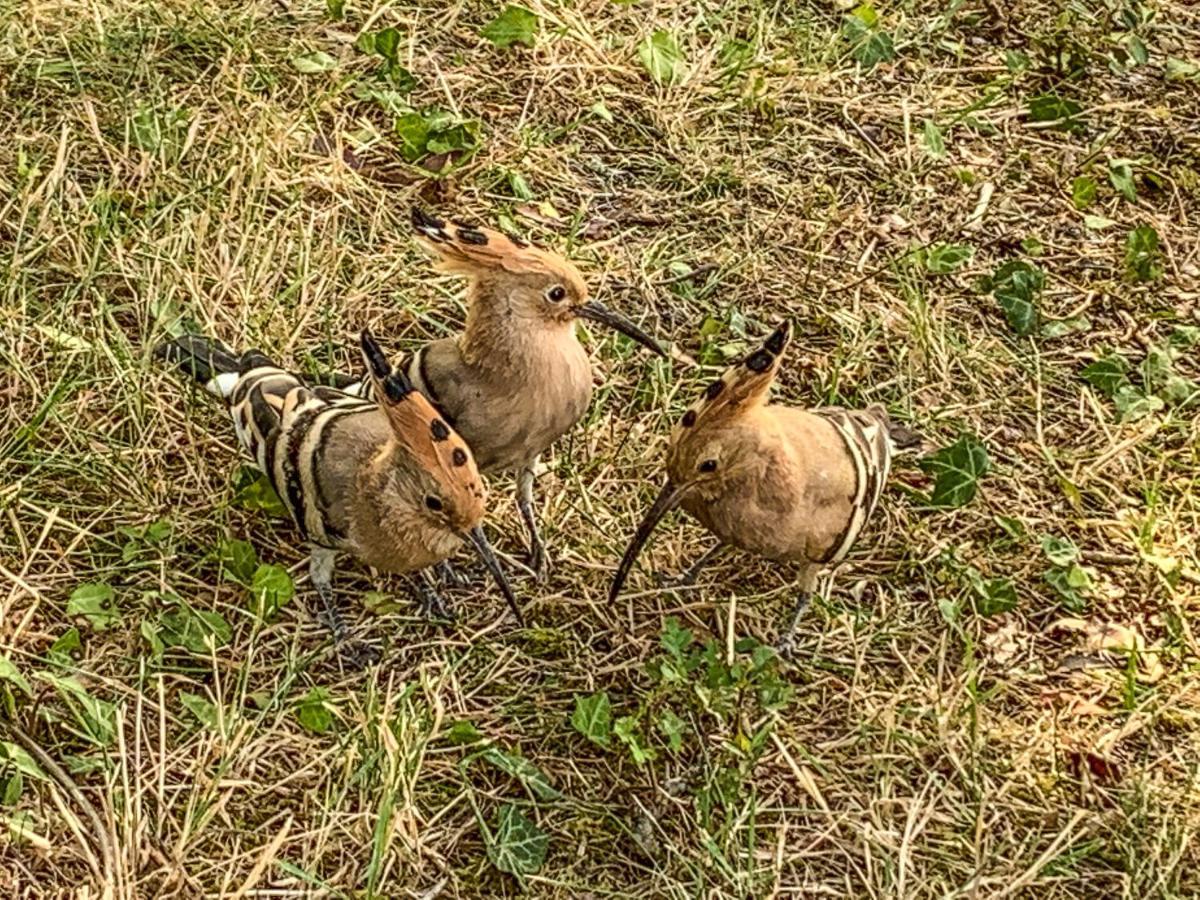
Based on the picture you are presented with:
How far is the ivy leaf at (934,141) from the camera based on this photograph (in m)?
5.32

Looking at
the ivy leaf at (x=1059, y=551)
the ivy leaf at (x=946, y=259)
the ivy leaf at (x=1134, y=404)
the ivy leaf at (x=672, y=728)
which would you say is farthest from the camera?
the ivy leaf at (x=946, y=259)

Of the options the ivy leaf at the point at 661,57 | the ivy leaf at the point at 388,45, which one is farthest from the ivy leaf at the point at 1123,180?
the ivy leaf at the point at 388,45

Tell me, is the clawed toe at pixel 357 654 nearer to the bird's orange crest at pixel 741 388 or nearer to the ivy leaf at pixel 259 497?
the ivy leaf at pixel 259 497

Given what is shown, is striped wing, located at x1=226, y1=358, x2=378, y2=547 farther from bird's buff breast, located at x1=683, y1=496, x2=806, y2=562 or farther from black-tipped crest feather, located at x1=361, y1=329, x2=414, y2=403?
bird's buff breast, located at x1=683, y1=496, x2=806, y2=562

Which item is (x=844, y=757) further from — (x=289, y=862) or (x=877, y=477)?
(x=289, y=862)

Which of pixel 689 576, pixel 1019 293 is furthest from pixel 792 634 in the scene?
pixel 1019 293

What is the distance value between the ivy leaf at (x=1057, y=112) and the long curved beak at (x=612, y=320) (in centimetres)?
203

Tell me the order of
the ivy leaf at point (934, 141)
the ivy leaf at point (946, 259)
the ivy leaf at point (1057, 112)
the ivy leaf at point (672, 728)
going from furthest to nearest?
1. the ivy leaf at point (1057, 112)
2. the ivy leaf at point (934, 141)
3. the ivy leaf at point (946, 259)
4. the ivy leaf at point (672, 728)

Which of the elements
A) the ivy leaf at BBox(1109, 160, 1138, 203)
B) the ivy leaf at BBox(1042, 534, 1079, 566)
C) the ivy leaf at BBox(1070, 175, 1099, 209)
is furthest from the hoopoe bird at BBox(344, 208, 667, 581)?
the ivy leaf at BBox(1109, 160, 1138, 203)

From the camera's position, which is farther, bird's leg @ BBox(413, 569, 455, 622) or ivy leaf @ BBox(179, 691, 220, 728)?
bird's leg @ BBox(413, 569, 455, 622)

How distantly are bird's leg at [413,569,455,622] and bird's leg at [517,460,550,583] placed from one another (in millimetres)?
243

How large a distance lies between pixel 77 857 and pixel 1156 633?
8.59 feet

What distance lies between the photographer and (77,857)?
10.8ft

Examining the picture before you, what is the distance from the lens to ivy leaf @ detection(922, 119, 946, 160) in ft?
17.5
